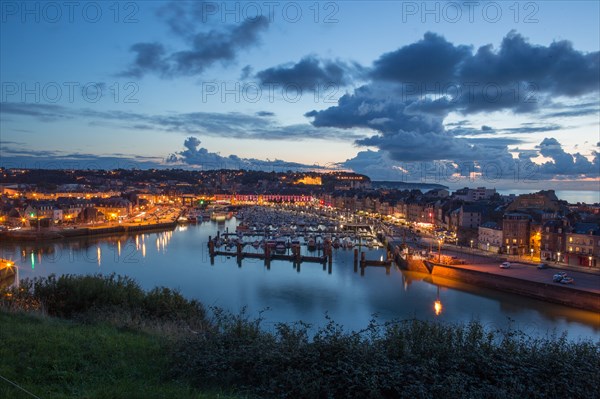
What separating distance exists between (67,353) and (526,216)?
1709cm

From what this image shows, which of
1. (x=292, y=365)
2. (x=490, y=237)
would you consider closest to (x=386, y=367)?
(x=292, y=365)

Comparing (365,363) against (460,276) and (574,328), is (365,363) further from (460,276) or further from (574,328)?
(460,276)

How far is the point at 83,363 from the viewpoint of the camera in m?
3.04

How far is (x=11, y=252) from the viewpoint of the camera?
723 inches

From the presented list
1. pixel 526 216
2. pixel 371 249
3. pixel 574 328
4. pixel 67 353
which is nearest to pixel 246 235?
pixel 371 249

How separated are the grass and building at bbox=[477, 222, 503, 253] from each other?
15.5 meters

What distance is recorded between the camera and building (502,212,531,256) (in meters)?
16.8

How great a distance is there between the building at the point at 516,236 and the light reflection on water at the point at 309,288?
458 centimetres

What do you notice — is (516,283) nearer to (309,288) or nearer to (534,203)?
(309,288)

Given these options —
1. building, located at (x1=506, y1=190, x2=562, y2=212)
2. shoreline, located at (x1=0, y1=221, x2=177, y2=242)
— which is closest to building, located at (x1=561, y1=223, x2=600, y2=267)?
building, located at (x1=506, y1=190, x2=562, y2=212)

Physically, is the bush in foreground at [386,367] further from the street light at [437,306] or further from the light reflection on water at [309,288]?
the street light at [437,306]

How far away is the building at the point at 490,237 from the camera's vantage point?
56.6 feet

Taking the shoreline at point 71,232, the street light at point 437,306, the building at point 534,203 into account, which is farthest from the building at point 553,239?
the shoreline at point 71,232

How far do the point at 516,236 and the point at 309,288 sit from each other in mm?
8619
